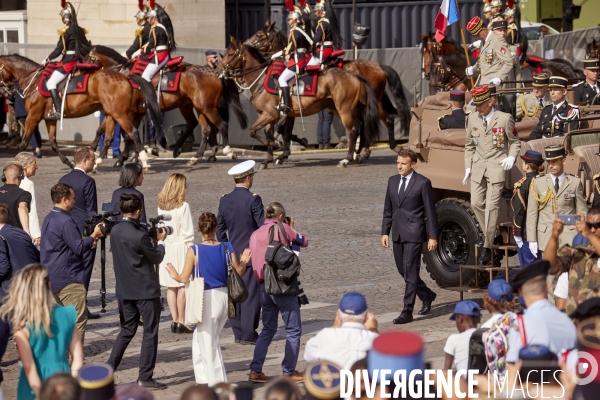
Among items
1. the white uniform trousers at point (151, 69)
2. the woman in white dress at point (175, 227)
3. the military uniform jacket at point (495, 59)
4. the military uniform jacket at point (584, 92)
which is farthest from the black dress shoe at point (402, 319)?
the white uniform trousers at point (151, 69)

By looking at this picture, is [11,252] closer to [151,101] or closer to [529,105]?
[529,105]

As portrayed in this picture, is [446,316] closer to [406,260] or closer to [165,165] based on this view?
[406,260]

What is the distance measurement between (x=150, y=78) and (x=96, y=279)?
1128 cm

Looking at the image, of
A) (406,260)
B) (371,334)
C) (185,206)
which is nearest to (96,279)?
(185,206)

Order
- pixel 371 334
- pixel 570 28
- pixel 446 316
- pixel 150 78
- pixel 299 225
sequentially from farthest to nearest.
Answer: pixel 570 28 < pixel 150 78 < pixel 299 225 < pixel 446 316 < pixel 371 334

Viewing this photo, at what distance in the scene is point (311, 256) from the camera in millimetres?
15547

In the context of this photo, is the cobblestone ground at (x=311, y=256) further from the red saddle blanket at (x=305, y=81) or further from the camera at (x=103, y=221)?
the red saddle blanket at (x=305, y=81)

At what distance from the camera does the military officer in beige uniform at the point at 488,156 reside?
12562mm

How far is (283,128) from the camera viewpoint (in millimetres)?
25594

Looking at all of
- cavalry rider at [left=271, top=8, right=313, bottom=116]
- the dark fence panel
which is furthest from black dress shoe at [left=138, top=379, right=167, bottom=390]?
the dark fence panel

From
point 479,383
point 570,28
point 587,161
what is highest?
point 570,28

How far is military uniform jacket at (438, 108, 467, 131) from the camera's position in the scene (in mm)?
14453

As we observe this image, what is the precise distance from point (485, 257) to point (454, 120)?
7.51 feet

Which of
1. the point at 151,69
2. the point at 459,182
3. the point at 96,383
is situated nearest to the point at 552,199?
the point at 459,182
